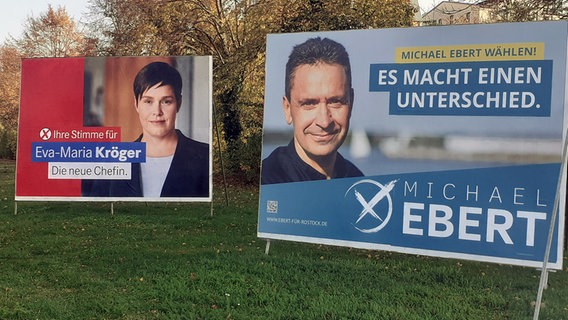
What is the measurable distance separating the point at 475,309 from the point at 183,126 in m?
7.77

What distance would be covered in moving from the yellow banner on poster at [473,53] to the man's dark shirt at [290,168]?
158 cm

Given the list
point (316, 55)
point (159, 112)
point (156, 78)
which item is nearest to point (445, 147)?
point (316, 55)

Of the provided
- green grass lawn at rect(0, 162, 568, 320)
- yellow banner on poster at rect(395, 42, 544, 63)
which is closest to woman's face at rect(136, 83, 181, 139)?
green grass lawn at rect(0, 162, 568, 320)

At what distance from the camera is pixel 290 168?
8.18 m

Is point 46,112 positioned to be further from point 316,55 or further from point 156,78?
point 316,55

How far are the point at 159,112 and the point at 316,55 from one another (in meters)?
5.13

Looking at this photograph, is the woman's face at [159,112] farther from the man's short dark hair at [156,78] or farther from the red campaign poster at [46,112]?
the red campaign poster at [46,112]

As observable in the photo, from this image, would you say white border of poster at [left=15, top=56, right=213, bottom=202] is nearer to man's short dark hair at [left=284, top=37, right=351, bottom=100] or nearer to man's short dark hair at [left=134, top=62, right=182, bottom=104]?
man's short dark hair at [left=134, top=62, right=182, bottom=104]

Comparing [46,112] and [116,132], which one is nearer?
[116,132]

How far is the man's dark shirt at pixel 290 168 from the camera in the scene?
7836 millimetres

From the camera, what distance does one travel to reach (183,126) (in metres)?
12.1

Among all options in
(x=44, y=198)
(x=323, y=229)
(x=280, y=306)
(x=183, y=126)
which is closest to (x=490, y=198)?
(x=323, y=229)

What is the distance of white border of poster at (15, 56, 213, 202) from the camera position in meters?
12.1

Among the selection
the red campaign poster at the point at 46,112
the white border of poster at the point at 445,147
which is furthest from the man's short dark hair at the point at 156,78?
the white border of poster at the point at 445,147
